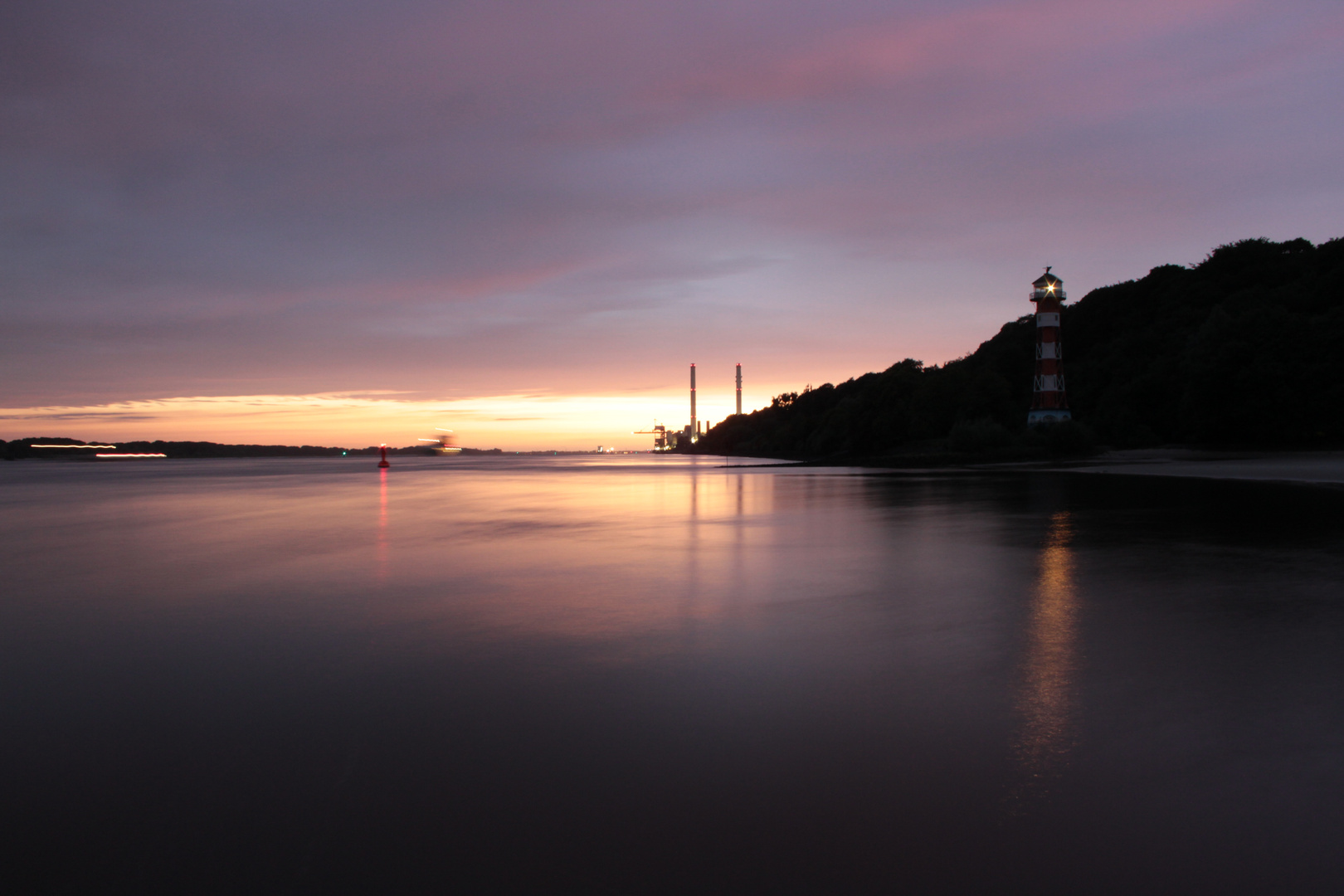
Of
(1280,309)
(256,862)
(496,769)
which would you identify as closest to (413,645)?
(496,769)

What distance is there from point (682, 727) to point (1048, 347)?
217 feet

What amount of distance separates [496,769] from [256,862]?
111cm

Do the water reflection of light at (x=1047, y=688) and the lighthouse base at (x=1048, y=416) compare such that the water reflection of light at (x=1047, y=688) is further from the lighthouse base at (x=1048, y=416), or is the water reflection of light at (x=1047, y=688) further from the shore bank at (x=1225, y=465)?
the lighthouse base at (x=1048, y=416)

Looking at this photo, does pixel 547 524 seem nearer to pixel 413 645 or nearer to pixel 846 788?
pixel 413 645

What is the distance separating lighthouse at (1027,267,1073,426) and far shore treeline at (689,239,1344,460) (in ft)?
9.00

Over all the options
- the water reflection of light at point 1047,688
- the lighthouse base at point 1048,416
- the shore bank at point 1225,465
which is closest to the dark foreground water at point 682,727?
the water reflection of light at point 1047,688

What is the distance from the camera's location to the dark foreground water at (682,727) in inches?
125

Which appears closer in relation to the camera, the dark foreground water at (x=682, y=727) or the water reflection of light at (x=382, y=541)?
the dark foreground water at (x=682, y=727)

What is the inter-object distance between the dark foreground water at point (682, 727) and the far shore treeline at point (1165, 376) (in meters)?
48.8

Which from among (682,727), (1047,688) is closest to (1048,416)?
(1047,688)

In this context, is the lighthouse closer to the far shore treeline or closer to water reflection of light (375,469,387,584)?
the far shore treeline

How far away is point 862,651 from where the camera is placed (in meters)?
6.18

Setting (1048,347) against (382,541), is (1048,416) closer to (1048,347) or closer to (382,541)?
(1048,347)

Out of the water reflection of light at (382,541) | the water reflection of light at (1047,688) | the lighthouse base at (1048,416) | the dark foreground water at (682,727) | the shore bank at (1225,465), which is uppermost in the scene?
the lighthouse base at (1048,416)
